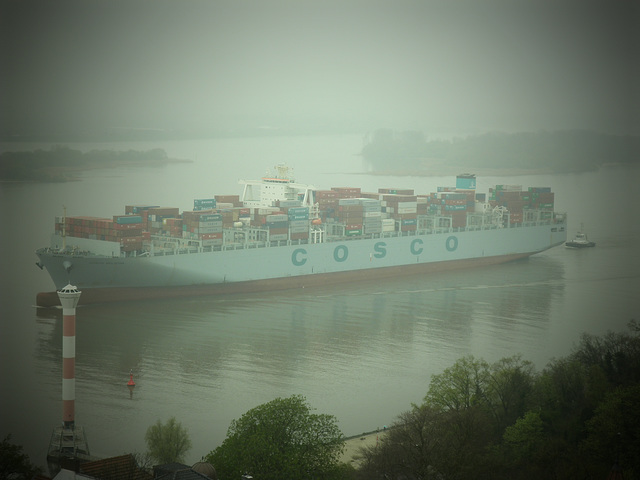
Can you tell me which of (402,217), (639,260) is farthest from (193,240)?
(639,260)

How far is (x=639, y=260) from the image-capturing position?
72.5ft

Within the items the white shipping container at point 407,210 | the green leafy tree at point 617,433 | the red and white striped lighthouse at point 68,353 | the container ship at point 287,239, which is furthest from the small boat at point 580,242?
the red and white striped lighthouse at point 68,353

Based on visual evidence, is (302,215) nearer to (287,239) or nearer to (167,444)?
(287,239)

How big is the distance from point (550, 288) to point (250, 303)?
6.89 meters

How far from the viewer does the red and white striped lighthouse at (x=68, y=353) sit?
918 centimetres

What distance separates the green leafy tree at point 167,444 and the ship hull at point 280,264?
745cm

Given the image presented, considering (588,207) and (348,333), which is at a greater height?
(588,207)

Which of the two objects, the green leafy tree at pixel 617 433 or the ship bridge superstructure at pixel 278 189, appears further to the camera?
the ship bridge superstructure at pixel 278 189

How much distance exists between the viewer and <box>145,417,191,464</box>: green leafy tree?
802 centimetres

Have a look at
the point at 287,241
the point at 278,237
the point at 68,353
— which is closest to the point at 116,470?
the point at 68,353

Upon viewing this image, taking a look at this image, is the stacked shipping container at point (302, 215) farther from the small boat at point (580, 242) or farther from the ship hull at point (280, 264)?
the small boat at point (580, 242)

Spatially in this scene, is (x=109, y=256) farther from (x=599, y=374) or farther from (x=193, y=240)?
(x=599, y=374)

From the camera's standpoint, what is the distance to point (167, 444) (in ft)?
26.4

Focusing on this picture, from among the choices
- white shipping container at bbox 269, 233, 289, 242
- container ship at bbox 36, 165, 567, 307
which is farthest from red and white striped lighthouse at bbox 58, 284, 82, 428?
white shipping container at bbox 269, 233, 289, 242
